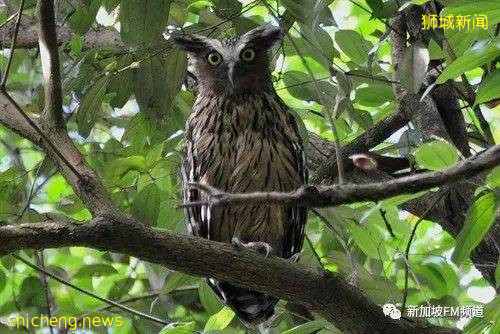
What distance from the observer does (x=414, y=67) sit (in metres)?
2.56

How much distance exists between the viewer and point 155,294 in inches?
153

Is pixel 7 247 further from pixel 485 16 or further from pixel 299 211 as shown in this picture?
pixel 299 211

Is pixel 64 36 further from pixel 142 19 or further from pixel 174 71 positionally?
pixel 142 19

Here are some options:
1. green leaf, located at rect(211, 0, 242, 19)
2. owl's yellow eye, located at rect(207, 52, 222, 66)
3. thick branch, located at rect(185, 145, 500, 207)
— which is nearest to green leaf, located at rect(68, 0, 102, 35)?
green leaf, located at rect(211, 0, 242, 19)

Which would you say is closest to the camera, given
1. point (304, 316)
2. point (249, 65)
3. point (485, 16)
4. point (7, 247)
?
point (485, 16)

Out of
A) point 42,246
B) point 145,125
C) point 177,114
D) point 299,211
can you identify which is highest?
point 177,114

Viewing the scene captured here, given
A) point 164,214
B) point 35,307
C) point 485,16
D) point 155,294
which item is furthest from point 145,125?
point 485,16

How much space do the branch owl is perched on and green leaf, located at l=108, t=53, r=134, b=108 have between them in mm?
254

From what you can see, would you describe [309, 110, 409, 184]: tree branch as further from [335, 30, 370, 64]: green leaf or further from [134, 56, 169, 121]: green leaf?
[134, 56, 169, 121]: green leaf

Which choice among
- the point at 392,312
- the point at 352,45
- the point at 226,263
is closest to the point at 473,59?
the point at 226,263

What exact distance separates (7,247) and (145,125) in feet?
4.37

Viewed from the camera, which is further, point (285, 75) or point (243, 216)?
point (243, 216)

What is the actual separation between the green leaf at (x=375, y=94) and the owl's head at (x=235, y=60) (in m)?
0.57

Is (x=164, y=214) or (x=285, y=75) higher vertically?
(x=285, y=75)
